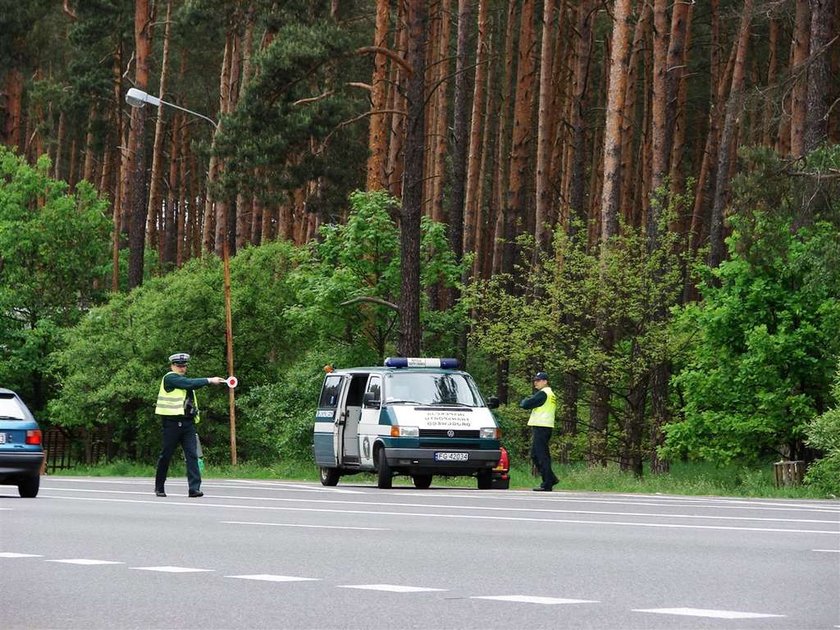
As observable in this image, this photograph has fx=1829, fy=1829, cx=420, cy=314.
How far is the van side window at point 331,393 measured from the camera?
98.8ft

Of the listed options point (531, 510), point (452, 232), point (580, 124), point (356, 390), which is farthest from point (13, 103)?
point (531, 510)

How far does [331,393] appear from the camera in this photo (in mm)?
30547

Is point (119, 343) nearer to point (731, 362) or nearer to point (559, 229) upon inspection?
point (559, 229)

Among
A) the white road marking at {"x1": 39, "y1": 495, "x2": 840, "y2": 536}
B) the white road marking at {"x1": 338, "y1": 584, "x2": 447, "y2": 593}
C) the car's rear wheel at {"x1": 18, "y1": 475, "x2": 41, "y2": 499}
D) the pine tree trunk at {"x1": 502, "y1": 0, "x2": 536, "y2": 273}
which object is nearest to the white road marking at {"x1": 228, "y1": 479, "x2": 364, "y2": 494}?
the white road marking at {"x1": 39, "y1": 495, "x2": 840, "y2": 536}

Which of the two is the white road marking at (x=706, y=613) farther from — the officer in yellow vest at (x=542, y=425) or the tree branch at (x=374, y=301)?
the tree branch at (x=374, y=301)

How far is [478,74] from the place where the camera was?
5759 cm

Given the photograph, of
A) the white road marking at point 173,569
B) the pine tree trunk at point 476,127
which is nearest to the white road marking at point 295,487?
the white road marking at point 173,569

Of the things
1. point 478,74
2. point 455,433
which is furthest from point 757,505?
point 478,74

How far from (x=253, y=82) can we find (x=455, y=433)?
519 inches

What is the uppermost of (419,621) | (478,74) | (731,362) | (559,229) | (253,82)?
(478,74)

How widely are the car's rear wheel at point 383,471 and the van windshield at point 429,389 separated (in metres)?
0.91

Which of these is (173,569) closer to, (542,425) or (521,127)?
(542,425)

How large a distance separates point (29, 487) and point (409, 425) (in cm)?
568

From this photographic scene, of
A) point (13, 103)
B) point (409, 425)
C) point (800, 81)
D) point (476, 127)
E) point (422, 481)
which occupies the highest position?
point (13, 103)
